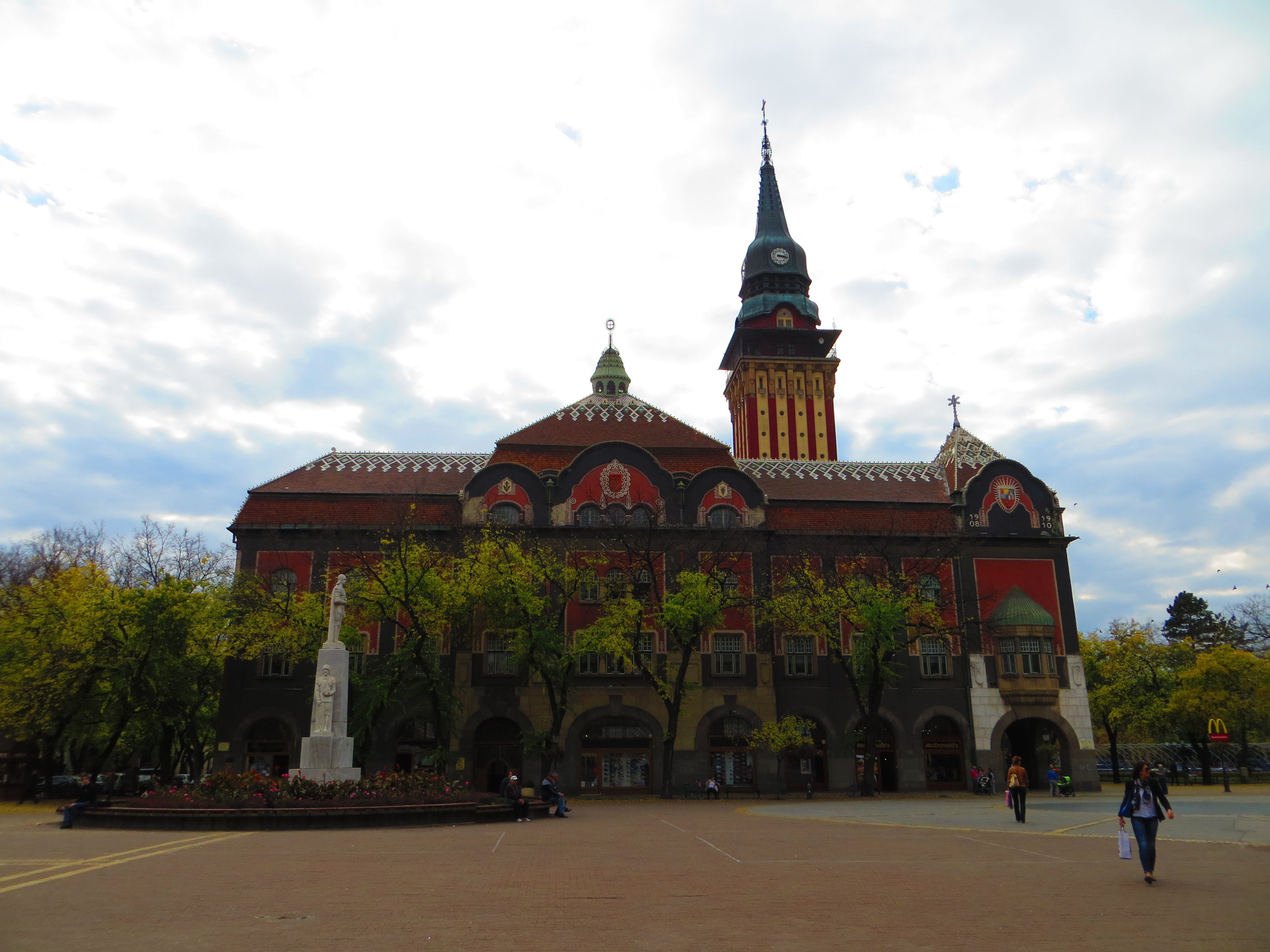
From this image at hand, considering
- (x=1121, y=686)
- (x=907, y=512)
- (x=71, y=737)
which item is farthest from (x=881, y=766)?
(x=71, y=737)

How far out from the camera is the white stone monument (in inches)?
1069

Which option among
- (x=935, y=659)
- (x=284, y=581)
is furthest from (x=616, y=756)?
(x=284, y=581)

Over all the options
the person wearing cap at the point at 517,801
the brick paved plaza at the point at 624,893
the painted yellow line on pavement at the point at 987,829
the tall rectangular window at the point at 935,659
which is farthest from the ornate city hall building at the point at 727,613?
the brick paved plaza at the point at 624,893

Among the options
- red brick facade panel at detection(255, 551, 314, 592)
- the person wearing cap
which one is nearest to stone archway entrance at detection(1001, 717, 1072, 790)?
the person wearing cap

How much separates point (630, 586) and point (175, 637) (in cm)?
1910

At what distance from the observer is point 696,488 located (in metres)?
48.7

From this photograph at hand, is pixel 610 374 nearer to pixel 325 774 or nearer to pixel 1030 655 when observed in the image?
pixel 1030 655

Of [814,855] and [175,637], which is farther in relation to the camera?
[175,637]

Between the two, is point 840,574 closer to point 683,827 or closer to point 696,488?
point 696,488

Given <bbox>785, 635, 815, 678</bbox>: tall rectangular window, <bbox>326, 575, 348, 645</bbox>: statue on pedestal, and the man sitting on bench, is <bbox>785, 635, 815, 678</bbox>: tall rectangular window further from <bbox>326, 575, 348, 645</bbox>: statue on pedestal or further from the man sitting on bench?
<bbox>326, 575, 348, 645</bbox>: statue on pedestal

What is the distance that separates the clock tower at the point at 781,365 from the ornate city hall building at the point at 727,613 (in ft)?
74.3

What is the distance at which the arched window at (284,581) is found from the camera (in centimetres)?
4553

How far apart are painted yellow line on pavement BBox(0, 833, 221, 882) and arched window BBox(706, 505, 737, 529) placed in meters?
30.6

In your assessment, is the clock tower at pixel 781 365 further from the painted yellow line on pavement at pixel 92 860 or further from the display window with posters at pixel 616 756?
the painted yellow line on pavement at pixel 92 860
